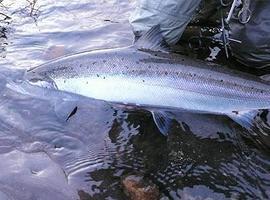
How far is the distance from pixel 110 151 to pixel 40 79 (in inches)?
28.7

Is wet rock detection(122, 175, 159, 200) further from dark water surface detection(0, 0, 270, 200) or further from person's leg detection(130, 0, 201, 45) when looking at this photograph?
person's leg detection(130, 0, 201, 45)

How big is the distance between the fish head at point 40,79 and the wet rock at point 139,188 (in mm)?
901

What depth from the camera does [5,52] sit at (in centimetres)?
472

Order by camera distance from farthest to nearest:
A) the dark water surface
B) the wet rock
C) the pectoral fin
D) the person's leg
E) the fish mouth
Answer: the person's leg, the fish mouth, the pectoral fin, the dark water surface, the wet rock

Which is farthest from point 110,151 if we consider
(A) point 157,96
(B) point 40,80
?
(B) point 40,80

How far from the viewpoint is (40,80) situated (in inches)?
131

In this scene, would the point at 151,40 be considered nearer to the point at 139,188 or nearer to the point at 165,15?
the point at 165,15

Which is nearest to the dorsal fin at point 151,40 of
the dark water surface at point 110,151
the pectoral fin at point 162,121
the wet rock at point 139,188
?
the pectoral fin at point 162,121

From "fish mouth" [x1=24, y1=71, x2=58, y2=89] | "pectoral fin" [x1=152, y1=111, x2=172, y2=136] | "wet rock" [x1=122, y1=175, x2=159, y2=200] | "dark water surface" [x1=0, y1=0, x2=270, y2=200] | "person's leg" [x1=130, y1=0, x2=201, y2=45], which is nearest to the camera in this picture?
"wet rock" [x1=122, y1=175, x2=159, y2=200]

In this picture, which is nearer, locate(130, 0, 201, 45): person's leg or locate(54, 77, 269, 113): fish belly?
locate(54, 77, 269, 113): fish belly

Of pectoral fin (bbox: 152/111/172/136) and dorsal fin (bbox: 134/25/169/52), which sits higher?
dorsal fin (bbox: 134/25/169/52)

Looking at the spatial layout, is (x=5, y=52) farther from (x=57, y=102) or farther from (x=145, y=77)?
(x=145, y=77)

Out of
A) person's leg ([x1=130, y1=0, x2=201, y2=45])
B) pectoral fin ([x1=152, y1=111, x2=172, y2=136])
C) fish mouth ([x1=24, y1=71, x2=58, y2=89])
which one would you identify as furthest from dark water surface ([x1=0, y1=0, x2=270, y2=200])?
person's leg ([x1=130, y1=0, x2=201, y2=45])

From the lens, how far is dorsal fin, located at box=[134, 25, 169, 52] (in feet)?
10.4
